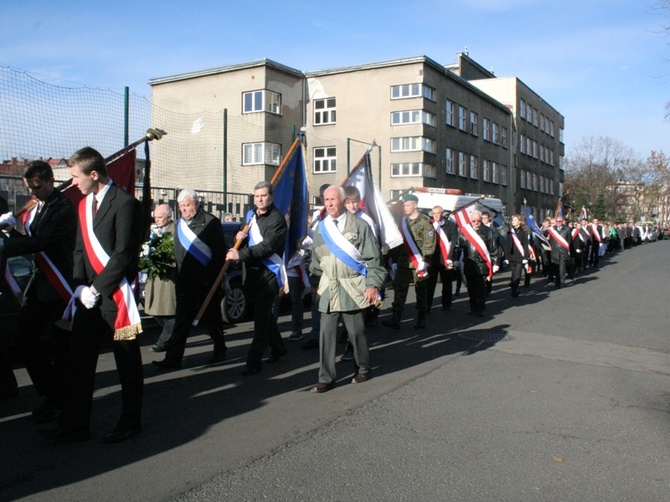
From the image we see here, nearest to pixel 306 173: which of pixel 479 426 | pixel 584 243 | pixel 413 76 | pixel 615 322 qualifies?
pixel 479 426

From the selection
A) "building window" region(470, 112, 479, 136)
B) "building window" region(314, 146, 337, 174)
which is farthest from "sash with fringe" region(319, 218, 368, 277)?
"building window" region(470, 112, 479, 136)

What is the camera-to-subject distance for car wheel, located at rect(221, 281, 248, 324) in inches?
415

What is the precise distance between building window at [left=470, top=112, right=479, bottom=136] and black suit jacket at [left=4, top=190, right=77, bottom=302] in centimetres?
4427

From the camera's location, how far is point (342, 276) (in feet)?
21.4

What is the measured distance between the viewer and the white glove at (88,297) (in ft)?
15.1

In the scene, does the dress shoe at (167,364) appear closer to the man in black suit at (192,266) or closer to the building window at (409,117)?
the man in black suit at (192,266)

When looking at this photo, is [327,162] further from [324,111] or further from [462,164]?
[462,164]

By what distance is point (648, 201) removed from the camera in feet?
257

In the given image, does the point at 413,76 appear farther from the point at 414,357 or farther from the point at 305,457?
the point at 305,457

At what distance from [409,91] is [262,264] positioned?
34195 millimetres

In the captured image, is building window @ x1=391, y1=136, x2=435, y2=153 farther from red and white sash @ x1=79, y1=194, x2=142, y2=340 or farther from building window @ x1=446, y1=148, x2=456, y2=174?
red and white sash @ x1=79, y1=194, x2=142, y2=340

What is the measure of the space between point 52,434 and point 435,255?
799 centimetres

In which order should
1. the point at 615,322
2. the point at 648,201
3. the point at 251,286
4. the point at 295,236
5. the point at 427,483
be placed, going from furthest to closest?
the point at 648,201 < the point at 615,322 < the point at 295,236 < the point at 251,286 < the point at 427,483

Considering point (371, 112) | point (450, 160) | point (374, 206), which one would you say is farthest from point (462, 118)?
point (374, 206)
